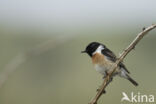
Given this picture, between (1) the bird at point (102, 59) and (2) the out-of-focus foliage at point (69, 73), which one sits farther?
(2) the out-of-focus foliage at point (69, 73)

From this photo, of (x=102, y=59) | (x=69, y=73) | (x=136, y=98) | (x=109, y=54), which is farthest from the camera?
(x=69, y=73)

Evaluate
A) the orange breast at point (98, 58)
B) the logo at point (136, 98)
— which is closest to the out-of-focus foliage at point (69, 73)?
the logo at point (136, 98)

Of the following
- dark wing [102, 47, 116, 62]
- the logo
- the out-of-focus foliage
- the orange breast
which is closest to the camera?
the logo

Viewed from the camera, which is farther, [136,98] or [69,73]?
[69,73]

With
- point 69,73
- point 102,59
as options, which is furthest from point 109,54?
point 69,73

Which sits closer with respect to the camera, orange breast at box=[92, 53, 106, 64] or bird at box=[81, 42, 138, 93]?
bird at box=[81, 42, 138, 93]

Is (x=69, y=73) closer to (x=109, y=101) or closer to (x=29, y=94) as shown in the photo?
(x=29, y=94)

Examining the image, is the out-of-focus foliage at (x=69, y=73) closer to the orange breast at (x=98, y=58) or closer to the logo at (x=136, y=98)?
the logo at (x=136, y=98)

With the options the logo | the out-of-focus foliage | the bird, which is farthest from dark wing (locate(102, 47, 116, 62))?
the out-of-focus foliage

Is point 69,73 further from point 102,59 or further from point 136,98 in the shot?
point 102,59

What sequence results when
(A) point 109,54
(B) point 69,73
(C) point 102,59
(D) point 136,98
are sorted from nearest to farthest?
(A) point 109,54 → (C) point 102,59 → (D) point 136,98 → (B) point 69,73

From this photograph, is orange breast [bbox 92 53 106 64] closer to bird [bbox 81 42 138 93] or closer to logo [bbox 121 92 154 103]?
bird [bbox 81 42 138 93]

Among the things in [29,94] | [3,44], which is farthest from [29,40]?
[29,94]

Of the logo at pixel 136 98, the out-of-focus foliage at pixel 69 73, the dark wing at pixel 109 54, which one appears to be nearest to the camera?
the logo at pixel 136 98
